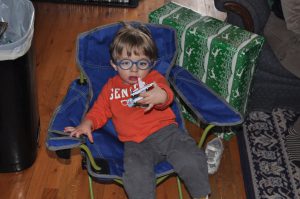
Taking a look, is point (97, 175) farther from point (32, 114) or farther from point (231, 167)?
point (231, 167)

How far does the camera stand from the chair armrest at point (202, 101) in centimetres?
212

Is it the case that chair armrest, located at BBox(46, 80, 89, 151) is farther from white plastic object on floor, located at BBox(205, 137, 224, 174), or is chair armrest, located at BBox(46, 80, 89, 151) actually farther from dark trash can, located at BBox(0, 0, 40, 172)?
white plastic object on floor, located at BBox(205, 137, 224, 174)

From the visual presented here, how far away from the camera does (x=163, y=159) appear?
2.15 metres

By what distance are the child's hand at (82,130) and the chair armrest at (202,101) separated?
461 mm

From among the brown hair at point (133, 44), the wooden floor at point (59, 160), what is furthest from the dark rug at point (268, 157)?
the brown hair at point (133, 44)

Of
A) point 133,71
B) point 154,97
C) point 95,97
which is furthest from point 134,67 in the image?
point 95,97

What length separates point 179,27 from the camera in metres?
2.65

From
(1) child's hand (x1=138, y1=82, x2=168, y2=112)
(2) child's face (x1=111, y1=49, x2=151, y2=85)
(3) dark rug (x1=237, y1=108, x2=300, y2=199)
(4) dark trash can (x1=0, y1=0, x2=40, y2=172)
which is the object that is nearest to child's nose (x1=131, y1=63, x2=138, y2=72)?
(2) child's face (x1=111, y1=49, x2=151, y2=85)

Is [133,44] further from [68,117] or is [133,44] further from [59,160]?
[59,160]

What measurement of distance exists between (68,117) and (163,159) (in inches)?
17.9

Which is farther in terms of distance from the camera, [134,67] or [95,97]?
[95,97]

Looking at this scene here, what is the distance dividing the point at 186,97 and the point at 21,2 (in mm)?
978

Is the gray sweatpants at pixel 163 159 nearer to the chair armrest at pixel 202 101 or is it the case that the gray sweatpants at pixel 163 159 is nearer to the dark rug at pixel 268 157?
the chair armrest at pixel 202 101

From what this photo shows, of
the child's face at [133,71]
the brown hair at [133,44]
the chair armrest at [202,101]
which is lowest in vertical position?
the chair armrest at [202,101]
